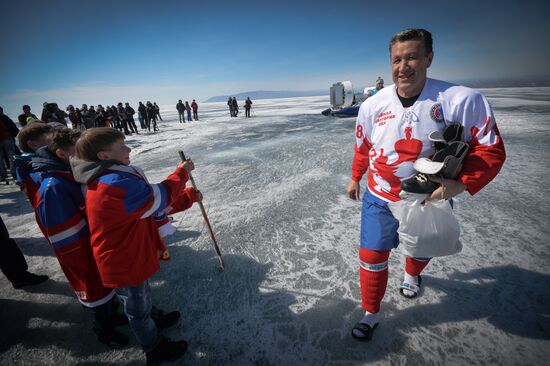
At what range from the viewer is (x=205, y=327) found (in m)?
1.95

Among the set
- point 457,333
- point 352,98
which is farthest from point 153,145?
point 352,98

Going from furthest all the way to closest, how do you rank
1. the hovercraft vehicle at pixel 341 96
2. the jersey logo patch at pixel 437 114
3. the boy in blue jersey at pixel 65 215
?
the hovercraft vehicle at pixel 341 96 < the boy in blue jersey at pixel 65 215 < the jersey logo patch at pixel 437 114

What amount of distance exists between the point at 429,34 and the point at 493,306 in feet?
7.34

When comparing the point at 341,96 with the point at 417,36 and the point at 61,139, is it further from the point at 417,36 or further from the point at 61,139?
the point at 61,139

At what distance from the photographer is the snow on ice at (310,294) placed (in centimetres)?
172

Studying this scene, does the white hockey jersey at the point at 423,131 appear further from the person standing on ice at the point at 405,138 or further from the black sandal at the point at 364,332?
the black sandal at the point at 364,332

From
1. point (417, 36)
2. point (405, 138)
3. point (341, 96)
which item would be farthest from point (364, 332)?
point (341, 96)

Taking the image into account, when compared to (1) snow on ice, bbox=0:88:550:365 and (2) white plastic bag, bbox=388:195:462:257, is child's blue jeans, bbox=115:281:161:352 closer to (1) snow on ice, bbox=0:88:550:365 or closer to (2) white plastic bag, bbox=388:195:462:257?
(1) snow on ice, bbox=0:88:550:365

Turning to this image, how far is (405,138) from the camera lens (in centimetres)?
151

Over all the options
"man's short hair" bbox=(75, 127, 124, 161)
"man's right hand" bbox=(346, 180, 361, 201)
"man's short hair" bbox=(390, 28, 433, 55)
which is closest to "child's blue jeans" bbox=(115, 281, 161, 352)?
"man's short hair" bbox=(75, 127, 124, 161)

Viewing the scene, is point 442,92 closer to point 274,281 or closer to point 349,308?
point 349,308

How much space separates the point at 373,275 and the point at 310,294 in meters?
0.74

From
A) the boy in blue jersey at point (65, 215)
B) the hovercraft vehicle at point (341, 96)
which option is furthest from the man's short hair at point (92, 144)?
the hovercraft vehicle at point (341, 96)

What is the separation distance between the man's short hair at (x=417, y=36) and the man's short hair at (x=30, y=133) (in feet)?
9.26
